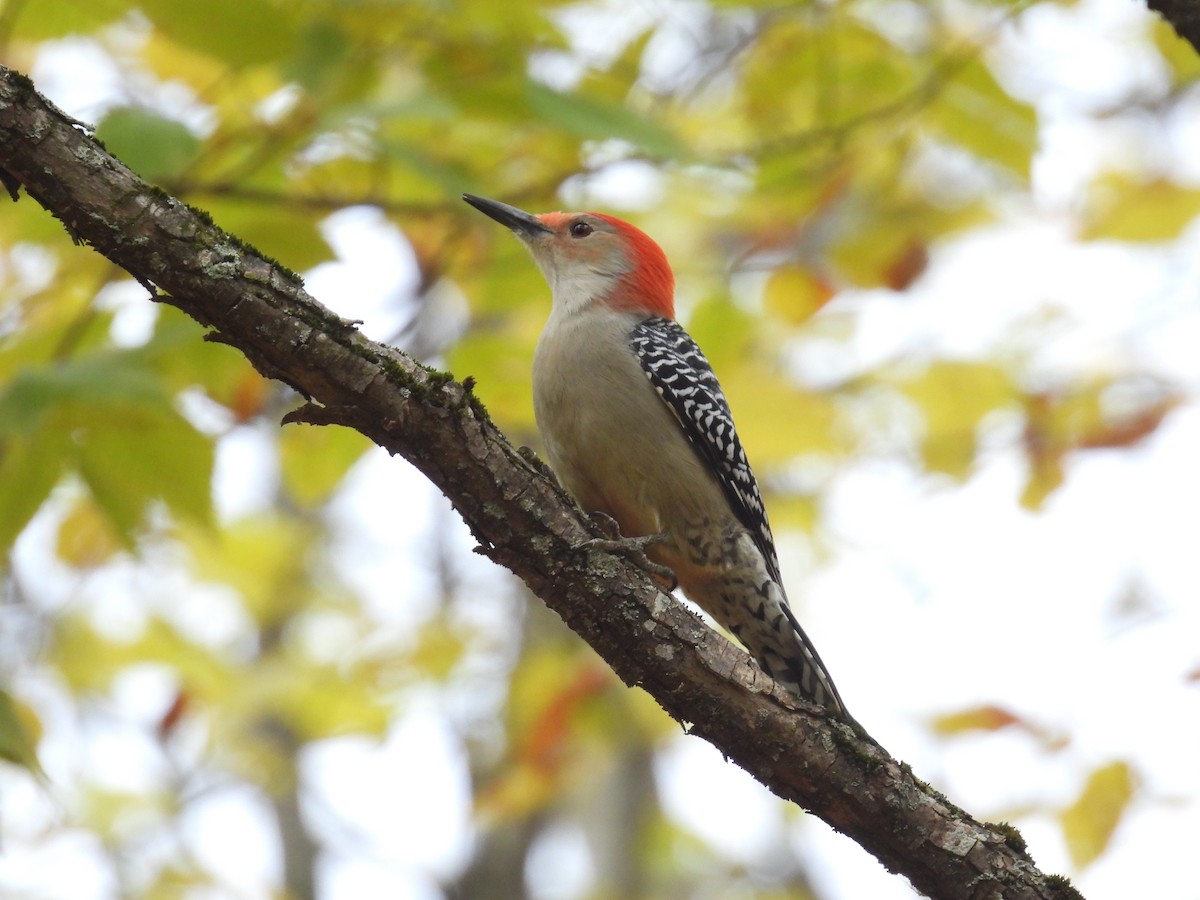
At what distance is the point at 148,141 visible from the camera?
159 inches

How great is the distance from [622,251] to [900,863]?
412cm

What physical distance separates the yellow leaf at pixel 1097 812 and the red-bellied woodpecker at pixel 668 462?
1.22 m

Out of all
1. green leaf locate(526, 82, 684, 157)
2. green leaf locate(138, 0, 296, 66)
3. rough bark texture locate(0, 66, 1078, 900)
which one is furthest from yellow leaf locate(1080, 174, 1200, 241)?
green leaf locate(138, 0, 296, 66)

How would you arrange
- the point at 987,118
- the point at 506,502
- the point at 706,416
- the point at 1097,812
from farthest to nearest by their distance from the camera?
the point at 706,416
the point at 1097,812
the point at 987,118
the point at 506,502

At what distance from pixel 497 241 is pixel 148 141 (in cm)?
283

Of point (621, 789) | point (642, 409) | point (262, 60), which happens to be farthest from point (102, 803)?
point (262, 60)

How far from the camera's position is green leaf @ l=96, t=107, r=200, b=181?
13.1 feet

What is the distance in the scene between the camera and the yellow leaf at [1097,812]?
5.43 meters

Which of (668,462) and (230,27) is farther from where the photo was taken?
(668,462)

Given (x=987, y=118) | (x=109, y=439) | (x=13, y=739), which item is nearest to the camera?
(x=13, y=739)

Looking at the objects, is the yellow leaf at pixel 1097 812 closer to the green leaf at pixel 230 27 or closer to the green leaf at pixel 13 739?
the green leaf at pixel 13 739

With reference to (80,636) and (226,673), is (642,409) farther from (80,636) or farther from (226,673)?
(80,636)

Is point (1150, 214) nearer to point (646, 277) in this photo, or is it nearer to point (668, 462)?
point (646, 277)

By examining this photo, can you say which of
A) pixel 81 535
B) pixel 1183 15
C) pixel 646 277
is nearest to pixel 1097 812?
pixel 1183 15
